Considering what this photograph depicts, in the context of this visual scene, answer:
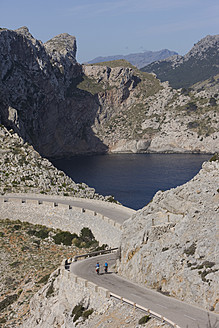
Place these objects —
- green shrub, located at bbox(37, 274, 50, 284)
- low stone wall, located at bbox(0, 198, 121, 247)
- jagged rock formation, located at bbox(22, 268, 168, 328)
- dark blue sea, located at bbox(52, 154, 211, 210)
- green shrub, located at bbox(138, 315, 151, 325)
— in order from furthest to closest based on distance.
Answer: dark blue sea, located at bbox(52, 154, 211, 210), low stone wall, located at bbox(0, 198, 121, 247), green shrub, located at bbox(37, 274, 50, 284), jagged rock formation, located at bbox(22, 268, 168, 328), green shrub, located at bbox(138, 315, 151, 325)

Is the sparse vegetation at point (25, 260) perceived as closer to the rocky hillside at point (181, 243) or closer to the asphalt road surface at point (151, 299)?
the asphalt road surface at point (151, 299)

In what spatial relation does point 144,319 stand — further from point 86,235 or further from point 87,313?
point 86,235

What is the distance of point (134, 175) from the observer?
159000 millimetres

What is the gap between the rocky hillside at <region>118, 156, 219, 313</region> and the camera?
2902cm

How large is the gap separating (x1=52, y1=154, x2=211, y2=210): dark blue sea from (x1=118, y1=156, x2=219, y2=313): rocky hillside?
71.9m

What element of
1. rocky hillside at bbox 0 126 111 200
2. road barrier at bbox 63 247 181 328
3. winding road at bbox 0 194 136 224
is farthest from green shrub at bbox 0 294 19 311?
rocky hillside at bbox 0 126 111 200

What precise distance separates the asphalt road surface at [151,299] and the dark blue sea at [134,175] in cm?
7134

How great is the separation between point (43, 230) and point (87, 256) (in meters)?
21.2

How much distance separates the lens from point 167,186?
5271 inches

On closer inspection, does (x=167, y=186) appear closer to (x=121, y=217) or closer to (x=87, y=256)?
(x=121, y=217)

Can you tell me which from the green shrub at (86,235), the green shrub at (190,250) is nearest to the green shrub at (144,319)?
the green shrub at (190,250)

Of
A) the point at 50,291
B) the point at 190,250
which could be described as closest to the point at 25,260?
the point at 50,291

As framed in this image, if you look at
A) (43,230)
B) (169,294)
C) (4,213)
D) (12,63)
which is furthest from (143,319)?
(12,63)

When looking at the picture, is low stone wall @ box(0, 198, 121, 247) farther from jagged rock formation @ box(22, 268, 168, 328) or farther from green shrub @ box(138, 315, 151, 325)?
green shrub @ box(138, 315, 151, 325)
